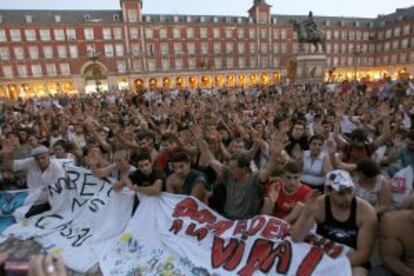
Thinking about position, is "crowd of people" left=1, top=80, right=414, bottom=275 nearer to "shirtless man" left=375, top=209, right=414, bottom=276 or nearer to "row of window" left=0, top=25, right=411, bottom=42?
"shirtless man" left=375, top=209, right=414, bottom=276

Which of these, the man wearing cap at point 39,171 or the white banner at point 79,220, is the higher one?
the man wearing cap at point 39,171

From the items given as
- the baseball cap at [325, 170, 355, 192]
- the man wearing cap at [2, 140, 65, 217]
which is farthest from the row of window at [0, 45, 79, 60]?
the baseball cap at [325, 170, 355, 192]

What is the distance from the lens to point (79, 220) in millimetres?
6109

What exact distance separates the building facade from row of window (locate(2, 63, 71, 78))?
0.16 m

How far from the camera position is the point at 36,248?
18.0 ft

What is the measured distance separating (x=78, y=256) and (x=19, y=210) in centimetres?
220

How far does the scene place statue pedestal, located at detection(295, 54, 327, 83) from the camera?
2806 centimetres

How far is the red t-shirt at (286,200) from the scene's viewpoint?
14.4 ft

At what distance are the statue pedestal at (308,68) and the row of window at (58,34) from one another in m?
46.3

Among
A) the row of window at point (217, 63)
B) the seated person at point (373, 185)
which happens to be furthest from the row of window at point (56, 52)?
the seated person at point (373, 185)

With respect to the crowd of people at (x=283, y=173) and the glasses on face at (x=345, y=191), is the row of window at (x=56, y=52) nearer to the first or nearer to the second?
the crowd of people at (x=283, y=173)

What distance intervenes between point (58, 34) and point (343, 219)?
69.6m

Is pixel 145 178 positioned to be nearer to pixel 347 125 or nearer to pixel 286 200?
pixel 286 200

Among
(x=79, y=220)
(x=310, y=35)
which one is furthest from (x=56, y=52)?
(x=79, y=220)
